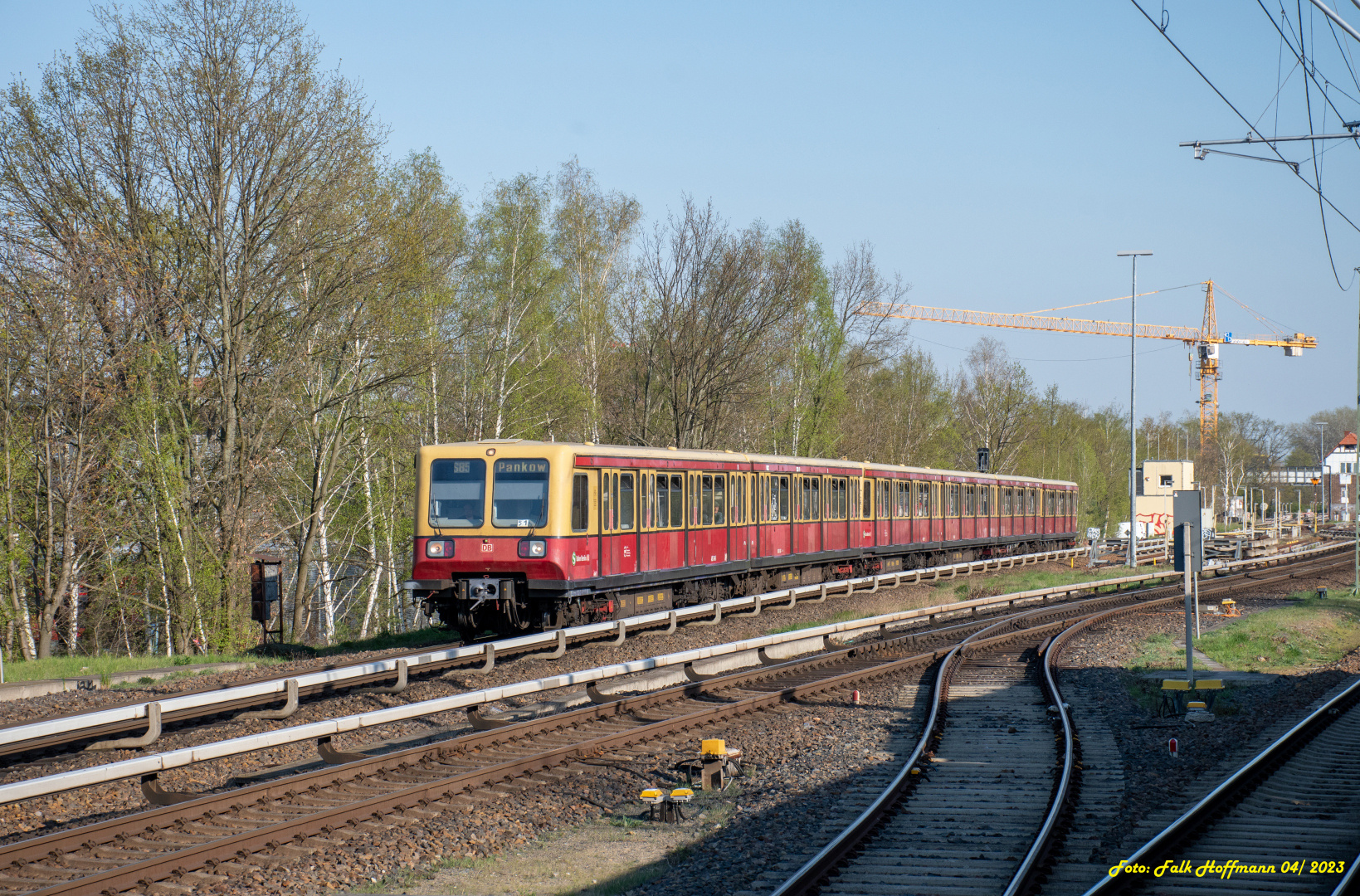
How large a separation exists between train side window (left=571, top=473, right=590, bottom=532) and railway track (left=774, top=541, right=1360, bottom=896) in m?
5.54

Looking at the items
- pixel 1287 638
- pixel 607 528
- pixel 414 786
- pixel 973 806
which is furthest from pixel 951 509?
pixel 414 786

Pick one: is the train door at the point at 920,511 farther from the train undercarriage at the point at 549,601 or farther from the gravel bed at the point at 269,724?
the gravel bed at the point at 269,724

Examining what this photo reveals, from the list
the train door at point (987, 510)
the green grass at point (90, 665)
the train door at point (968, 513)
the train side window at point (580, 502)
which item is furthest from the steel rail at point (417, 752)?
the train door at point (987, 510)

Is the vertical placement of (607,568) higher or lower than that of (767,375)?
lower

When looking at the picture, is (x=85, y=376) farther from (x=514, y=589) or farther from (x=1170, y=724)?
(x=1170, y=724)

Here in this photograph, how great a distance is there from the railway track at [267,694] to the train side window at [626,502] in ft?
4.86

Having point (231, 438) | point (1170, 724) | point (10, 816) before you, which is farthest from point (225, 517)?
point (1170, 724)

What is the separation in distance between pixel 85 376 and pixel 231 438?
328 centimetres

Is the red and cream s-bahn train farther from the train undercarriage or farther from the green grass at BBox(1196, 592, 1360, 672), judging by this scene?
the green grass at BBox(1196, 592, 1360, 672)

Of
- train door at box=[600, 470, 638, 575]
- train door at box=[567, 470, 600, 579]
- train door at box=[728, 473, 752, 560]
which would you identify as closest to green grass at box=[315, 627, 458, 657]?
train door at box=[567, 470, 600, 579]

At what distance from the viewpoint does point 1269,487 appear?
117188 mm

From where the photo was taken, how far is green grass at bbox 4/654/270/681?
15.2 m

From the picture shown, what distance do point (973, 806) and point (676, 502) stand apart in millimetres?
11316

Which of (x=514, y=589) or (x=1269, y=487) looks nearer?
(x=514, y=589)
